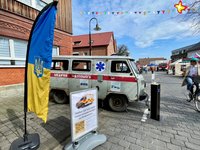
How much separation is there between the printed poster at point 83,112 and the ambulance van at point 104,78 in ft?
6.20

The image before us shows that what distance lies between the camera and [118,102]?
4.85 metres

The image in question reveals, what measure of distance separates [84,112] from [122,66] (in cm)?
256

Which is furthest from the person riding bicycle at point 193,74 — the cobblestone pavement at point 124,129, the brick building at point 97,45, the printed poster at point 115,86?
the brick building at point 97,45

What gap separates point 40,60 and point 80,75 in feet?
9.21

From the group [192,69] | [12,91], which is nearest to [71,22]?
[12,91]

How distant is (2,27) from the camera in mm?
6254

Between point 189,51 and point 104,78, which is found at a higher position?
Result: point 189,51

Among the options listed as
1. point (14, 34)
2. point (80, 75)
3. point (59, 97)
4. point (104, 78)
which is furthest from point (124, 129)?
point (14, 34)

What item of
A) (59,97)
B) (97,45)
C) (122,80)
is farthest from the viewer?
(97,45)

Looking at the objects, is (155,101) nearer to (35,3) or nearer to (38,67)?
(38,67)

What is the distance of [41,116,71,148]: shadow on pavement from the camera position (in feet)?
9.78

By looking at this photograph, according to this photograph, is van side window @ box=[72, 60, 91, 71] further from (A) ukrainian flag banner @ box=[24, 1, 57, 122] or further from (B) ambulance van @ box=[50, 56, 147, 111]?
(A) ukrainian flag banner @ box=[24, 1, 57, 122]

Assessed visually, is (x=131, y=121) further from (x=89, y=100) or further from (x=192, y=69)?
(x=192, y=69)

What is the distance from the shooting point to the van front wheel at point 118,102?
15.4 feet
